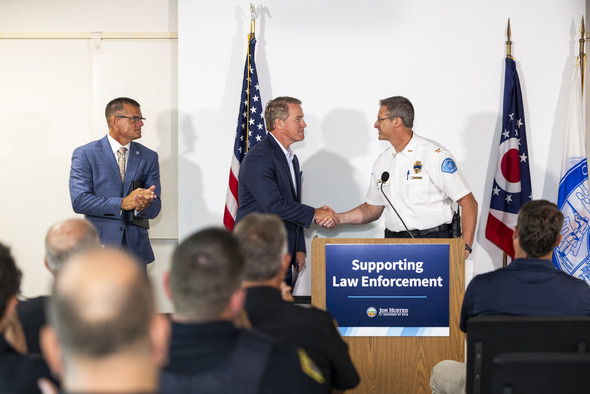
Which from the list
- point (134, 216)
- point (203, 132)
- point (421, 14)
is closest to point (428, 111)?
point (421, 14)

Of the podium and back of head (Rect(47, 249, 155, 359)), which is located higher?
back of head (Rect(47, 249, 155, 359))

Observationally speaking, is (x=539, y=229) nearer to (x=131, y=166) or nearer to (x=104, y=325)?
(x=104, y=325)

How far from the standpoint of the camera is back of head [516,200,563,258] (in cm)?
294

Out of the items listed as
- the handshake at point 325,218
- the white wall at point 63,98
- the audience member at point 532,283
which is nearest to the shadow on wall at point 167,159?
the white wall at point 63,98

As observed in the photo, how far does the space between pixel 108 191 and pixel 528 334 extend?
11.6 ft

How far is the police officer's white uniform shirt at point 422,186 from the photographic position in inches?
192

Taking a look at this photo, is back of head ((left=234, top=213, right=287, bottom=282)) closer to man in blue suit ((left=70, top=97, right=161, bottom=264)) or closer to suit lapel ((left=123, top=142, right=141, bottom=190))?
man in blue suit ((left=70, top=97, right=161, bottom=264))

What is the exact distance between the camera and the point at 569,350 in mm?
2518

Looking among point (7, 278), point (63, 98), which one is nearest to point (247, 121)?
point (63, 98)

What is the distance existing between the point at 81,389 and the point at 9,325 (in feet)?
3.42

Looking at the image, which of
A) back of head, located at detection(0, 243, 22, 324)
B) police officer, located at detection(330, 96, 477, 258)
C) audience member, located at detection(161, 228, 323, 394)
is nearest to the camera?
audience member, located at detection(161, 228, 323, 394)

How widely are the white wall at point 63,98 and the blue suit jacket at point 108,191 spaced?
101 centimetres

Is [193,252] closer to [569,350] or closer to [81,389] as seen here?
Answer: [81,389]

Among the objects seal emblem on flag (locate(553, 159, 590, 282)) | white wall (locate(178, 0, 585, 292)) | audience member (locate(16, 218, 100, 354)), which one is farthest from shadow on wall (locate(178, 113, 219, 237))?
audience member (locate(16, 218, 100, 354))
